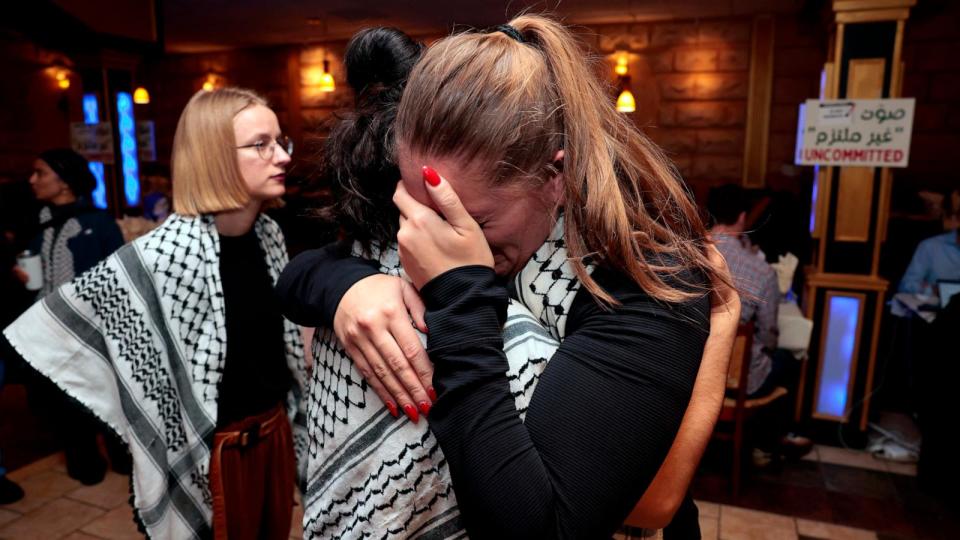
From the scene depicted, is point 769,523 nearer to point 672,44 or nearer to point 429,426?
point 429,426

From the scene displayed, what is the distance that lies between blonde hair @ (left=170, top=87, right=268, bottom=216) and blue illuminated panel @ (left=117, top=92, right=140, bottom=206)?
5484mm

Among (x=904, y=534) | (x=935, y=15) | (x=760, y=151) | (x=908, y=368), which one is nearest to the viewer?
(x=904, y=534)

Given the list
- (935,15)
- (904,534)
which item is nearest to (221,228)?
(904,534)

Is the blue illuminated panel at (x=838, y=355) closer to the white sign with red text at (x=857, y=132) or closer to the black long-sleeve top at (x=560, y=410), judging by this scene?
the white sign with red text at (x=857, y=132)

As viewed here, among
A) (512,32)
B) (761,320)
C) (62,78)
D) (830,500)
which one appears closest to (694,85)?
(761,320)

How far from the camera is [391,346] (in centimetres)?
68

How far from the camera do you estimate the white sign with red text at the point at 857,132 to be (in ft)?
11.1

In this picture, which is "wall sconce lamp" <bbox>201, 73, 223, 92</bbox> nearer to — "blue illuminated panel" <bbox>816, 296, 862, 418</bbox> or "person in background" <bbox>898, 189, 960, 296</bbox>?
"blue illuminated panel" <bbox>816, 296, 862, 418</bbox>

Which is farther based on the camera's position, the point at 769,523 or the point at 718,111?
the point at 718,111

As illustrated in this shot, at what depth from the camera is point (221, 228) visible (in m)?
1.88

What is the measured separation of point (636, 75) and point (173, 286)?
6564 millimetres

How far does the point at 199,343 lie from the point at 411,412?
1.24m

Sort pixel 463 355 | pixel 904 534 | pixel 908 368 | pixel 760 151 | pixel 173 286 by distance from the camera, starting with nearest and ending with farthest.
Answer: pixel 463 355
pixel 173 286
pixel 904 534
pixel 908 368
pixel 760 151

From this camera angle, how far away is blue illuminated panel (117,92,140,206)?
21.2 feet
